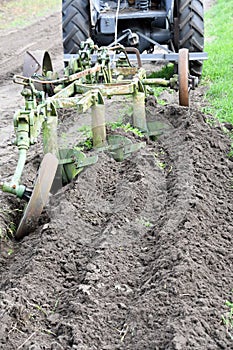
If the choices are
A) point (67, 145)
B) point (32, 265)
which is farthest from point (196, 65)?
Answer: point (32, 265)

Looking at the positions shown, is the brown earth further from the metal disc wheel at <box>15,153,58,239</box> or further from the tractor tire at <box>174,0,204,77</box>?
the tractor tire at <box>174,0,204,77</box>

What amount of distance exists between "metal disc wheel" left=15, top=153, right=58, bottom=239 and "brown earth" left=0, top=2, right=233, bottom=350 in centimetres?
11

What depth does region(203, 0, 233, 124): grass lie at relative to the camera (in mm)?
9016

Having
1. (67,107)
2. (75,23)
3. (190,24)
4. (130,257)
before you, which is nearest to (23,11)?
(75,23)

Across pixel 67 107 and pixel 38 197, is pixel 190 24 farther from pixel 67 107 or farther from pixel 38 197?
pixel 38 197

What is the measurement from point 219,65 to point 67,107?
6081mm

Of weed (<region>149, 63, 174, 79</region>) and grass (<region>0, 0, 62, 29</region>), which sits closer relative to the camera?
weed (<region>149, 63, 174, 79</region>)

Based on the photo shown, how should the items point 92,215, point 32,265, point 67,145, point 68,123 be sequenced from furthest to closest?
1. point 68,123
2. point 67,145
3. point 92,215
4. point 32,265

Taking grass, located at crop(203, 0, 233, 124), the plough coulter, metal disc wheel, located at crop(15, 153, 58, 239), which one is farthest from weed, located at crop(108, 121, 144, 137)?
metal disc wheel, located at crop(15, 153, 58, 239)

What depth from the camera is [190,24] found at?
994 cm

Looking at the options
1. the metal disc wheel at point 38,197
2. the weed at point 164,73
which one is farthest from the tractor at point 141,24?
the metal disc wheel at point 38,197

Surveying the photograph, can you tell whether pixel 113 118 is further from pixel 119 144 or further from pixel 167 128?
pixel 119 144

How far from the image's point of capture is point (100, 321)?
4.06 metres

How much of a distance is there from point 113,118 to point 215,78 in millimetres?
2982
